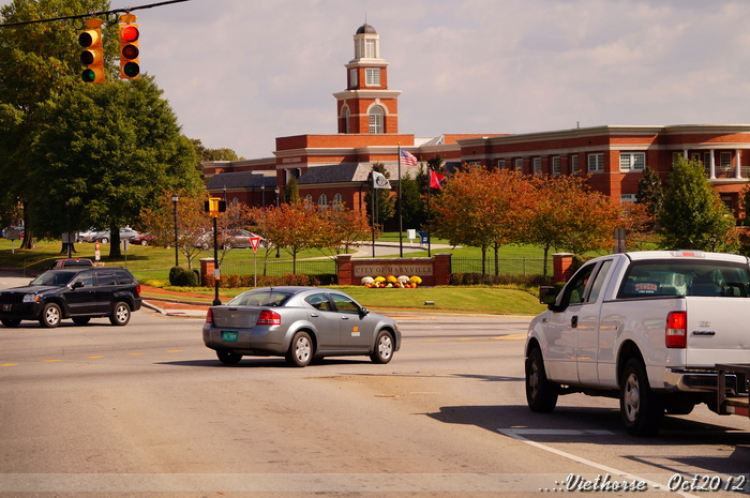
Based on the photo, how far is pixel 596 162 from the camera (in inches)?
3634

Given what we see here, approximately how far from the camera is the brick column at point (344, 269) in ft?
180

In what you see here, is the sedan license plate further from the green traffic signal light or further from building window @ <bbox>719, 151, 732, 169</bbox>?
building window @ <bbox>719, 151, 732, 169</bbox>

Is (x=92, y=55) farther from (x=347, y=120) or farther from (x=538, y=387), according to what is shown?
(x=347, y=120)

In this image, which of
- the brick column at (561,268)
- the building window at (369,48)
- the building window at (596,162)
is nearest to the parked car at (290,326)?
the brick column at (561,268)

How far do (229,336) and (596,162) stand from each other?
78.2 metres

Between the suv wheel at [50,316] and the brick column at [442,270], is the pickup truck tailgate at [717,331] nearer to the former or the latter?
the suv wheel at [50,316]

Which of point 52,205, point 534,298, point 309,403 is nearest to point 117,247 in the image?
point 52,205

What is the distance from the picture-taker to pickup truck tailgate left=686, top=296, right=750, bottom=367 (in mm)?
9852

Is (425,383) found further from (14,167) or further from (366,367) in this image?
(14,167)

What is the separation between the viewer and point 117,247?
238 ft

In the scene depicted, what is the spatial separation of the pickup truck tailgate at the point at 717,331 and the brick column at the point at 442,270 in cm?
4593

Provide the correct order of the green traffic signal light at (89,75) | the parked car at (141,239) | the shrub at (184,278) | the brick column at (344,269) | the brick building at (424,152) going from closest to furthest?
the green traffic signal light at (89,75) < the shrub at (184,278) < the brick column at (344,269) < the brick building at (424,152) < the parked car at (141,239)

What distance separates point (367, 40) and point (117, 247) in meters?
60.3

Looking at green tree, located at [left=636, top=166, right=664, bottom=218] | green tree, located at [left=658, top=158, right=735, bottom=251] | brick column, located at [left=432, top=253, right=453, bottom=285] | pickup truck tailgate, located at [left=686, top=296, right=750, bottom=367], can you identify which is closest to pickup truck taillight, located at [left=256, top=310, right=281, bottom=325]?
pickup truck tailgate, located at [left=686, top=296, right=750, bottom=367]
